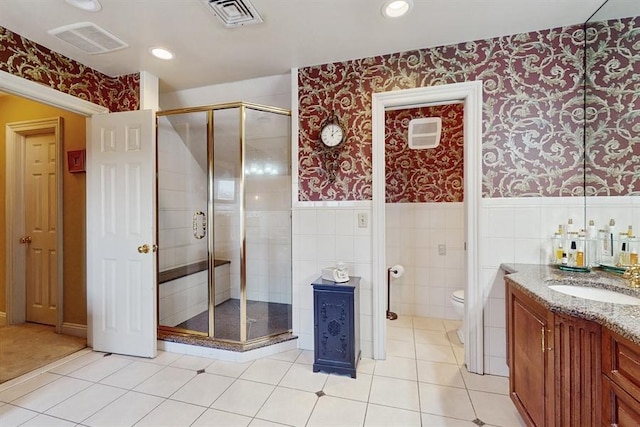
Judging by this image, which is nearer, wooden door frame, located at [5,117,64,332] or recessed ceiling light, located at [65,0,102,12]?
recessed ceiling light, located at [65,0,102,12]

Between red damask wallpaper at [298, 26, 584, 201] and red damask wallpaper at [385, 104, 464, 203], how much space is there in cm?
103

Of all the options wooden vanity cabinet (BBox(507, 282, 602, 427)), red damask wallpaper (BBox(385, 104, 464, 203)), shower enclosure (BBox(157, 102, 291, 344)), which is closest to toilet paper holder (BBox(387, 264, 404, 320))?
red damask wallpaper (BBox(385, 104, 464, 203))

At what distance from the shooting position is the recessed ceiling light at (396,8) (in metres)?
1.68

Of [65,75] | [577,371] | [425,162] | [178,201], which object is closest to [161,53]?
[65,75]

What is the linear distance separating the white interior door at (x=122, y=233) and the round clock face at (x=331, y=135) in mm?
1403

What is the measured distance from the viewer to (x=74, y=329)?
2830 mm

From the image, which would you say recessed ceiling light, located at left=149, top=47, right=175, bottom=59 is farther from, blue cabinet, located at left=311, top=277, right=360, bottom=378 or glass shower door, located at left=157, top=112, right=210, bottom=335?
blue cabinet, located at left=311, top=277, right=360, bottom=378

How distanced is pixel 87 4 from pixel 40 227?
2553mm

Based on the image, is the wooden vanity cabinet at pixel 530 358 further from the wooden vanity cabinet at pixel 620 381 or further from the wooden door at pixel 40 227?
the wooden door at pixel 40 227

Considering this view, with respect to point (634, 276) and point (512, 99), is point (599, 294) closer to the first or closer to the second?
point (634, 276)

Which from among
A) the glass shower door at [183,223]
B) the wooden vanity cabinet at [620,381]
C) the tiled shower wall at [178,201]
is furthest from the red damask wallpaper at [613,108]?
the tiled shower wall at [178,201]

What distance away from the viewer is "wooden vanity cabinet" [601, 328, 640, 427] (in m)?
0.88

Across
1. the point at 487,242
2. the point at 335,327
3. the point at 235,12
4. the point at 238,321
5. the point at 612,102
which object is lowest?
the point at 238,321

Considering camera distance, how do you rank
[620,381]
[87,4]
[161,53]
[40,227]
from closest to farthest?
[620,381], [87,4], [161,53], [40,227]
